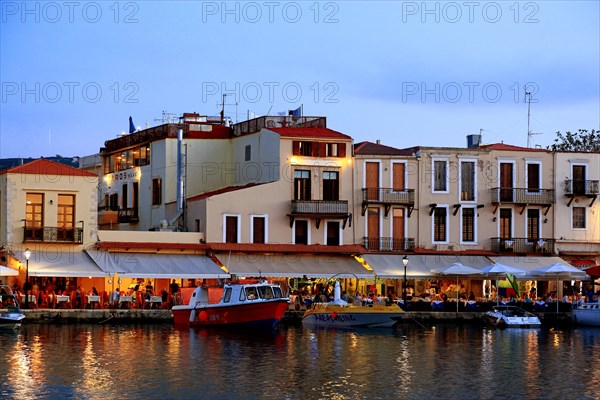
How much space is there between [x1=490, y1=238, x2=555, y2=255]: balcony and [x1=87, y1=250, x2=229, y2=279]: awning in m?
17.1

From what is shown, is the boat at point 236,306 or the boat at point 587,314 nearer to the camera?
the boat at point 236,306

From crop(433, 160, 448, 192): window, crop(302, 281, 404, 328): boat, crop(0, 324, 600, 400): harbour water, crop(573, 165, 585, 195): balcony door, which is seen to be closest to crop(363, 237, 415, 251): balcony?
crop(433, 160, 448, 192): window

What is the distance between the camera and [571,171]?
77.0 m

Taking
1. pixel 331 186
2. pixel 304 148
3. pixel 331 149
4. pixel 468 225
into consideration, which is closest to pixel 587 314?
pixel 468 225

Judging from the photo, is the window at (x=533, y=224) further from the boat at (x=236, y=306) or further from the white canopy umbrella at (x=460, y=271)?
the boat at (x=236, y=306)

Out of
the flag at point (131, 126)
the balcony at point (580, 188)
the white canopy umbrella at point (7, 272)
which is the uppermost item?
the flag at point (131, 126)

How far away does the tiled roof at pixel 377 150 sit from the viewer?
74250 millimetres

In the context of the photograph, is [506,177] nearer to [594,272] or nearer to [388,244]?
[388,244]

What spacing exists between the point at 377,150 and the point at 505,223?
8.69 meters

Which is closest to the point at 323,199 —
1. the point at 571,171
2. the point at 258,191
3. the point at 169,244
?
the point at 258,191

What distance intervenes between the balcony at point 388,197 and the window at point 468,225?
3.36m

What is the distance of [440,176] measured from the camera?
75.2 meters

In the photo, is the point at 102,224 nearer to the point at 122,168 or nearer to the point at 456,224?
the point at 122,168

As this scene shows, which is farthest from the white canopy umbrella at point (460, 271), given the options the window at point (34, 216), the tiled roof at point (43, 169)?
the window at point (34, 216)
